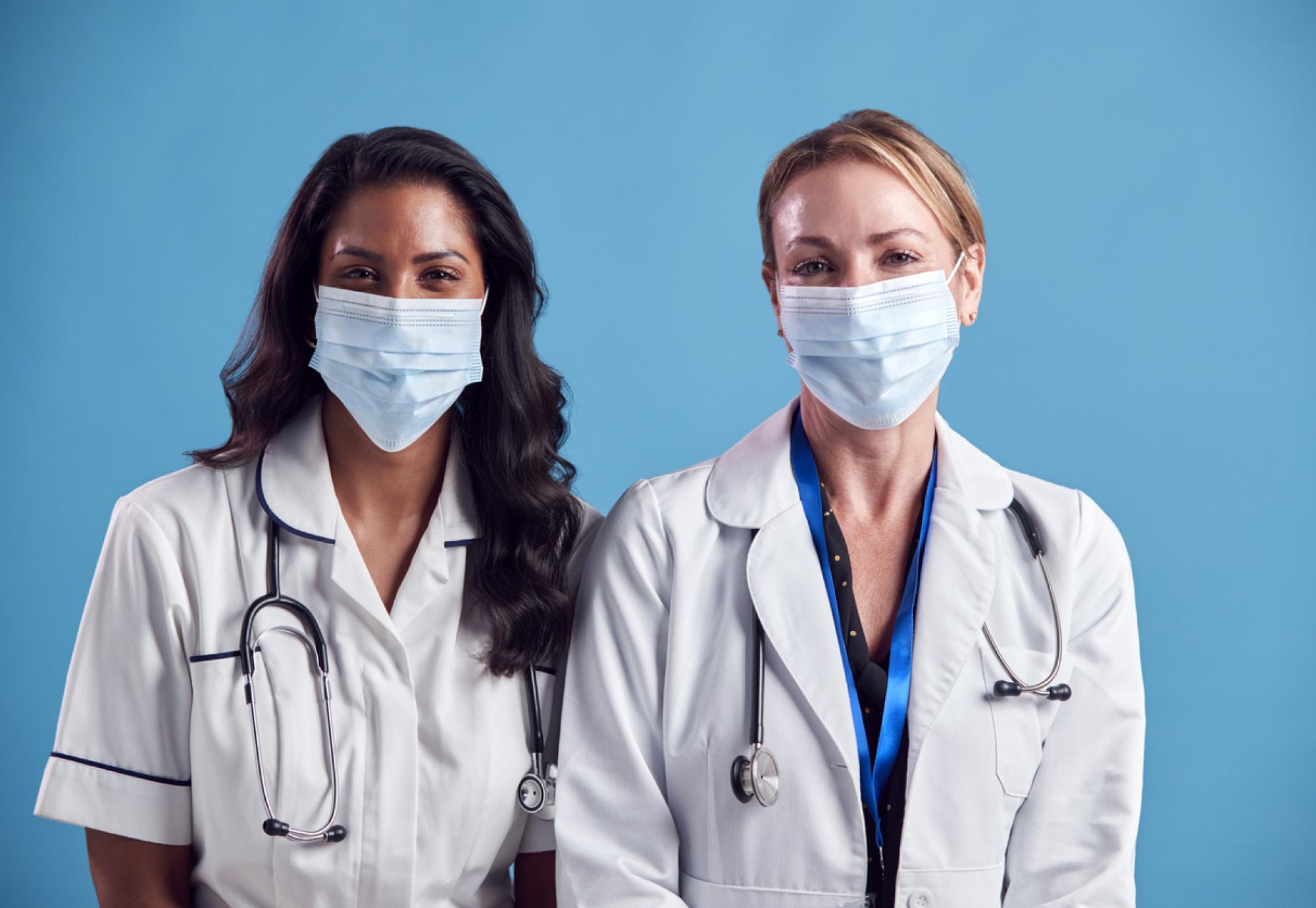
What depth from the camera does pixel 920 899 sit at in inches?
79.1

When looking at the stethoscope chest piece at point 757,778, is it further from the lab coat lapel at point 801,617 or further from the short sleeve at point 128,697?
the short sleeve at point 128,697

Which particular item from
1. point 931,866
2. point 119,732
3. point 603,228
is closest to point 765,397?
point 603,228

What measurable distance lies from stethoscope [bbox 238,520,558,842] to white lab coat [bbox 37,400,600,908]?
19 millimetres

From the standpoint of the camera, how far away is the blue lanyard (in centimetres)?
205

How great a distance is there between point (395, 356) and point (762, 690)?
81 centimetres

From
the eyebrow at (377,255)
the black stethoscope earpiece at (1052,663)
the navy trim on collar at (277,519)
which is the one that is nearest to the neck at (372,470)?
the navy trim on collar at (277,519)

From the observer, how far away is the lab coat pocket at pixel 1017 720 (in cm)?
209

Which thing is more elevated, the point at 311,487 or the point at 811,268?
the point at 811,268

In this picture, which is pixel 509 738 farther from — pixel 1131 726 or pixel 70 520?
pixel 70 520

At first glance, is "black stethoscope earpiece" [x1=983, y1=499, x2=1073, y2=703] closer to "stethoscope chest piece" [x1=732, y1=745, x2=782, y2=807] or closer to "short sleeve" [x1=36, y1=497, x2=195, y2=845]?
"stethoscope chest piece" [x1=732, y1=745, x2=782, y2=807]

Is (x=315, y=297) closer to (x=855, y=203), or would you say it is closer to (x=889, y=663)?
(x=855, y=203)

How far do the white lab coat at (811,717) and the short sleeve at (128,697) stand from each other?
0.65 m

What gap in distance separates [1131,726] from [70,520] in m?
2.72

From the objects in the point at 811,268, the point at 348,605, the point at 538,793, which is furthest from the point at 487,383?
the point at 538,793
